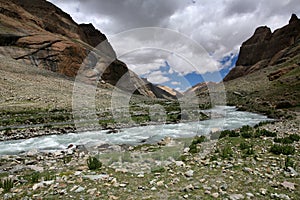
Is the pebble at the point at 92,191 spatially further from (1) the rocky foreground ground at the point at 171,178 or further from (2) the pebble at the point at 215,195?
(2) the pebble at the point at 215,195

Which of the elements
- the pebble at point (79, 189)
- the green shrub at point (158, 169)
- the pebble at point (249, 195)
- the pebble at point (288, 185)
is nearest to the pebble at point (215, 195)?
the pebble at point (249, 195)

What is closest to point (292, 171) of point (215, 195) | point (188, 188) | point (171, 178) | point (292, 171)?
point (292, 171)

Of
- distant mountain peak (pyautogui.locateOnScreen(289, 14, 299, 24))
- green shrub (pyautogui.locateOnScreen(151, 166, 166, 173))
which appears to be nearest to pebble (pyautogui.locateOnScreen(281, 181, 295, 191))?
green shrub (pyautogui.locateOnScreen(151, 166, 166, 173))

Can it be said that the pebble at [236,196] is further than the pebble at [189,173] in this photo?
No

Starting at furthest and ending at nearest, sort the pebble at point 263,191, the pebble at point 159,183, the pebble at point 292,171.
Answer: the pebble at point 292,171 < the pebble at point 159,183 < the pebble at point 263,191

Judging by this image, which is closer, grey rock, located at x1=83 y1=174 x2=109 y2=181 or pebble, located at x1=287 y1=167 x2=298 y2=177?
pebble, located at x1=287 y1=167 x2=298 y2=177

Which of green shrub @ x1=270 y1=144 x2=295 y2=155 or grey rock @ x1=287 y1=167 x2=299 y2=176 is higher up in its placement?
green shrub @ x1=270 y1=144 x2=295 y2=155

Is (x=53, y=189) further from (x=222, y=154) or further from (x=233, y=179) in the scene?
(x=222, y=154)

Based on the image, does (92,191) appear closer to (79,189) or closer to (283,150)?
(79,189)

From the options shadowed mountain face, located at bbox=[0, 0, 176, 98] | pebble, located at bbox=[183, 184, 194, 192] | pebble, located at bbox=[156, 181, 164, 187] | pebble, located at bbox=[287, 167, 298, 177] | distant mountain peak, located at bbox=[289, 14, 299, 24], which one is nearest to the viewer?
pebble, located at bbox=[183, 184, 194, 192]

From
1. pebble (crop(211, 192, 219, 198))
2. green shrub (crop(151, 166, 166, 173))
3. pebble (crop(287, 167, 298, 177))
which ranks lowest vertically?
pebble (crop(211, 192, 219, 198))

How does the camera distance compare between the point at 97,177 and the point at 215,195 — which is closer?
the point at 215,195

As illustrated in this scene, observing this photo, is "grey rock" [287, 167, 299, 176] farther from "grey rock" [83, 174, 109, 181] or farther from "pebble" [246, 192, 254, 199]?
"grey rock" [83, 174, 109, 181]

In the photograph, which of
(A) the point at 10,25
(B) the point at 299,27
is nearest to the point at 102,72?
(A) the point at 10,25
